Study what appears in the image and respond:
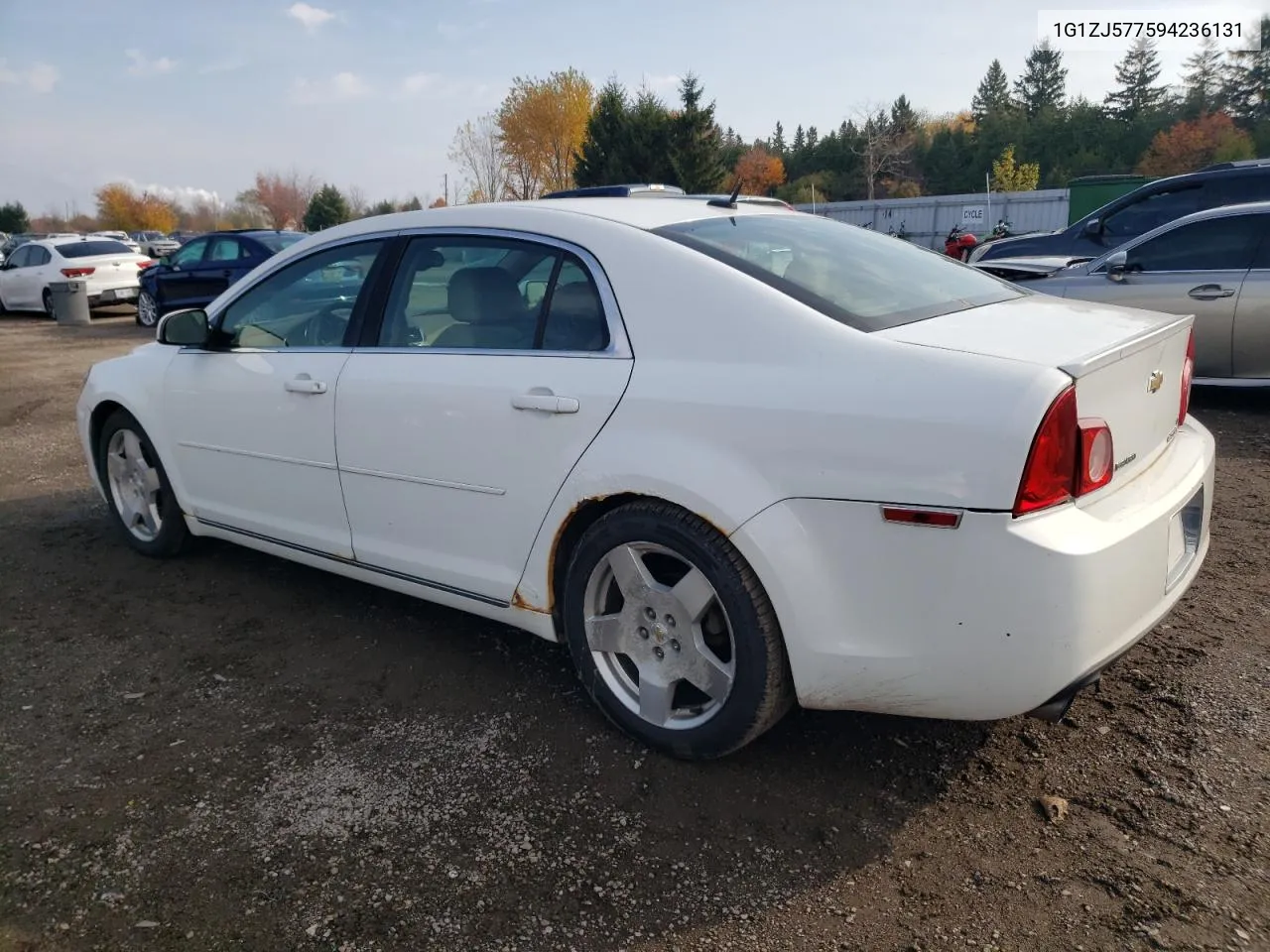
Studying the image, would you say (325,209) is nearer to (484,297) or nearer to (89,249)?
(89,249)

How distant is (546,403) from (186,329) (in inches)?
80.1

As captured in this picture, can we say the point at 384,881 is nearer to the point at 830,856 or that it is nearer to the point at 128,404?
the point at 830,856

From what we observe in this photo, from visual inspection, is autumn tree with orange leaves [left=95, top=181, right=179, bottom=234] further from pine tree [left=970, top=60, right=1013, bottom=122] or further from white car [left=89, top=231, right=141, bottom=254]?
pine tree [left=970, top=60, right=1013, bottom=122]

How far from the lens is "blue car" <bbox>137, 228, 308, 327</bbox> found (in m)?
14.7

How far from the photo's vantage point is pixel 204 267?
15.3 metres

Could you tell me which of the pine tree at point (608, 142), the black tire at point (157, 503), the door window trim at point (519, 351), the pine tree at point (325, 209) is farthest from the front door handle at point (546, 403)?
the pine tree at point (325, 209)

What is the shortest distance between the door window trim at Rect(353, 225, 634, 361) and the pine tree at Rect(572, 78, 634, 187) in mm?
35112

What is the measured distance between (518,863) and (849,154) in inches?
2676

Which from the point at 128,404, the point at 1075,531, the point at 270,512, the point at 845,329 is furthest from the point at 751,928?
the point at 128,404

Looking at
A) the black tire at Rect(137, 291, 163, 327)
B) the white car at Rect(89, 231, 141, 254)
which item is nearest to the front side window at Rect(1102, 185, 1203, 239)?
the black tire at Rect(137, 291, 163, 327)

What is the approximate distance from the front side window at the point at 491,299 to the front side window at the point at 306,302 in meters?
0.23

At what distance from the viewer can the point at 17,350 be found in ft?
45.9

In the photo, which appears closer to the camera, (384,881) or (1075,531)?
(1075,531)

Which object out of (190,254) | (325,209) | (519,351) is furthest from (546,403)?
(325,209)
